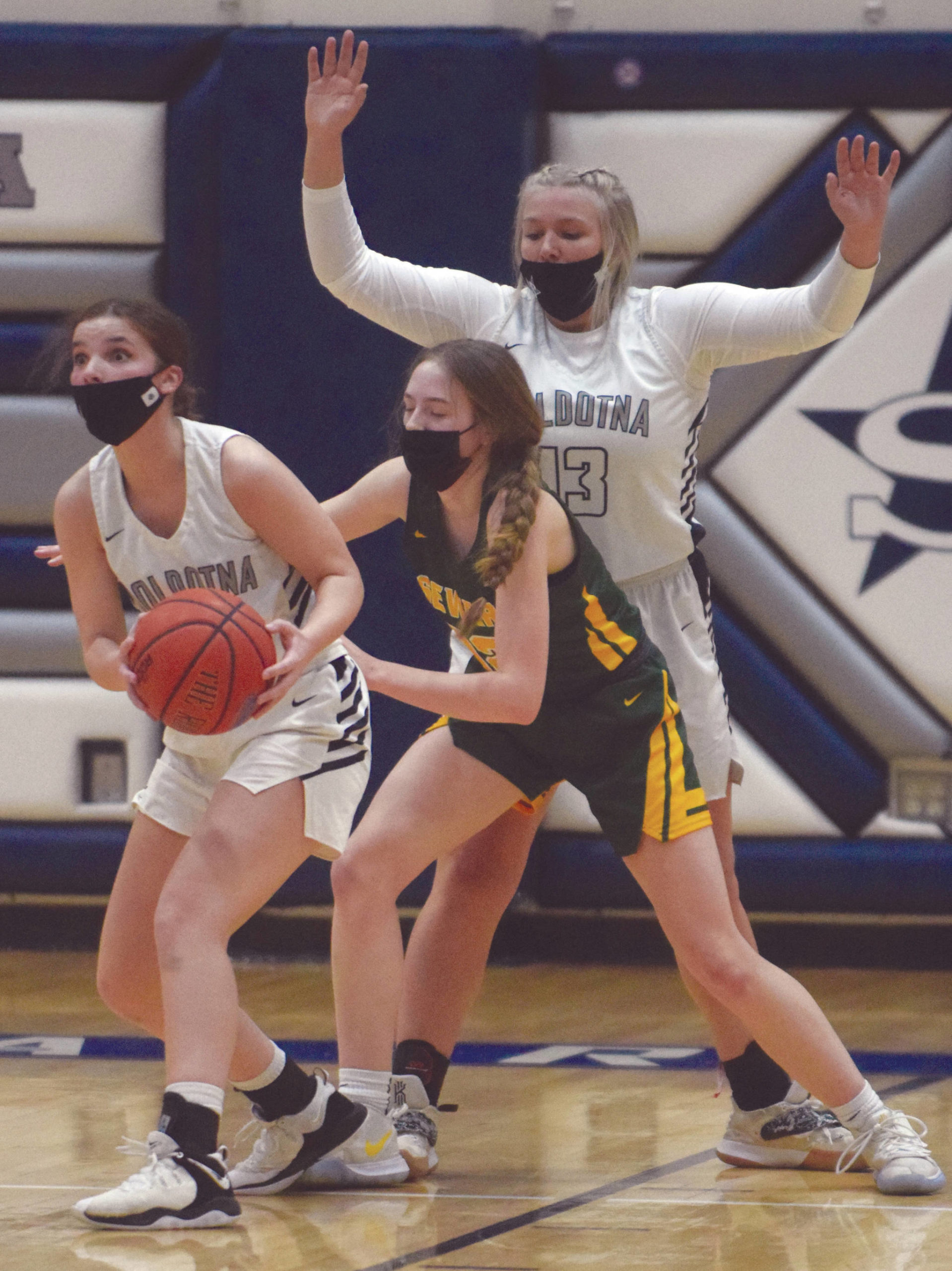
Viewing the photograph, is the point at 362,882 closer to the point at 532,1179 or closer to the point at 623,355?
the point at 532,1179

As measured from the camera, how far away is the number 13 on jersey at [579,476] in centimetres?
326

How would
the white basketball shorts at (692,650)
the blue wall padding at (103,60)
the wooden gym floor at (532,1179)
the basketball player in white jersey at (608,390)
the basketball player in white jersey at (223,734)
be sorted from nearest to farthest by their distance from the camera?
the wooden gym floor at (532,1179) → the basketball player in white jersey at (223,734) → the basketball player in white jersey at (608,390) → the white basketball shorts at (692,650) → the blue wall padding at (103,60)

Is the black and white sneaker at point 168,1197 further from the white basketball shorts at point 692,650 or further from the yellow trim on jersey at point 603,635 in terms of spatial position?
the white basketball shorts at point 692,650

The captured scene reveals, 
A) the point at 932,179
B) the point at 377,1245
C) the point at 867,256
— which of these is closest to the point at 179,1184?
the point at 377,1245

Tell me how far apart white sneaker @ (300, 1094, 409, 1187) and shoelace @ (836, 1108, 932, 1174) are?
745 millimetres

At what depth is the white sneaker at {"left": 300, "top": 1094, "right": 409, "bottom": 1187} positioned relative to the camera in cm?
315

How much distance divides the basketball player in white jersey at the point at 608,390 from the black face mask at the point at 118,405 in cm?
47

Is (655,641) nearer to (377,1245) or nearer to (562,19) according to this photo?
(377,1245)

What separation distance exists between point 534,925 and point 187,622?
121 inches

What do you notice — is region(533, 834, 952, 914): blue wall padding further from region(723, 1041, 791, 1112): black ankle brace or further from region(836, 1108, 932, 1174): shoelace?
region(836, 1108, 932, 1174): shoelace

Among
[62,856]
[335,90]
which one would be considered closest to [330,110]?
[335,90]

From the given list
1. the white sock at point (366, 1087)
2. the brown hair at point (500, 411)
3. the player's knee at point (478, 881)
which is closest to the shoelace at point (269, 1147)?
the white sock at point (366, 1087)

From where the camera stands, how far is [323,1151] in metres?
3.13

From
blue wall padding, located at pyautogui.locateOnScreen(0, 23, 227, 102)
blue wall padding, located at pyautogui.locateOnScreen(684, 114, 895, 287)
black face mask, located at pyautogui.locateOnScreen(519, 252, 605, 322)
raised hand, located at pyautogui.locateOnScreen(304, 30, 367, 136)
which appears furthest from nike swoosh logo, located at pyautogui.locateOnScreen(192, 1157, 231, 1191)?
blue wall padding, located at pyautogui.locateOnScreen(0, 23, 227, 102)
